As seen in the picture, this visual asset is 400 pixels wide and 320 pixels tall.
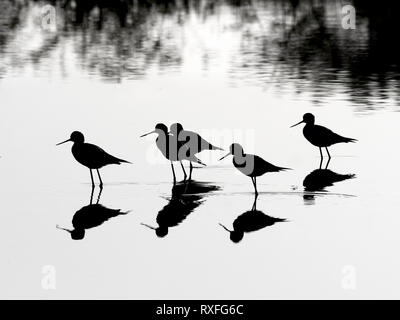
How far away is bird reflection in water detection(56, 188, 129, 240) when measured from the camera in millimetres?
8023

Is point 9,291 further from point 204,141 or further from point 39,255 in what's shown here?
point 204,141

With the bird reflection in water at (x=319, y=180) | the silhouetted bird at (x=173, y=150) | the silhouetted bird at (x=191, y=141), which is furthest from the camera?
the silhouetted bird at (x=191, y=141)

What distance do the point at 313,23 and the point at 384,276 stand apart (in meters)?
15.6

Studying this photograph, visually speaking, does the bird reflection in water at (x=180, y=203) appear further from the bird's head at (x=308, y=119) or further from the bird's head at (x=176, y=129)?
the bird's head at (x=308, y=119)

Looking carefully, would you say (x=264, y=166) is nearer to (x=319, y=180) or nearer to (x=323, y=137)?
(x=319, y=180)

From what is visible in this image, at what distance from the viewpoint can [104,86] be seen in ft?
50.3

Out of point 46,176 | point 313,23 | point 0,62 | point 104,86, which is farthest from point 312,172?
point 313,23

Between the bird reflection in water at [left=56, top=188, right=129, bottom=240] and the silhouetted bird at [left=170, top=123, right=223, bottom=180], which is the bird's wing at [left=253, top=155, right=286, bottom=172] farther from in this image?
the bird reflection in water at [left=56, top=188, right=129, bottom=240]

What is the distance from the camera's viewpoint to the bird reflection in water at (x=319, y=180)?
939cm

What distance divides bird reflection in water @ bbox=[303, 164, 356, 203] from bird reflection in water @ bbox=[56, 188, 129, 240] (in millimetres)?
1688

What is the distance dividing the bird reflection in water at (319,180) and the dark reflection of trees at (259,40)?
3987 millimetres

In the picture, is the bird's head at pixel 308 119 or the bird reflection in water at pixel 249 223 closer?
the bird reflection in water at pixel 249 223

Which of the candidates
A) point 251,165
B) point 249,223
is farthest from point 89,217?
point 251,165

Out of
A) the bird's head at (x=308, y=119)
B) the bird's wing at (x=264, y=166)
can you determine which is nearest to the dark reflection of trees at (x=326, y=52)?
the bird's head at (x=308, y=119)
